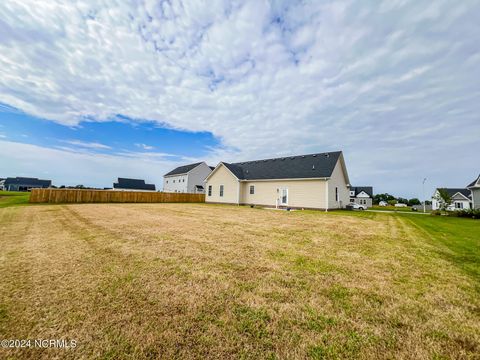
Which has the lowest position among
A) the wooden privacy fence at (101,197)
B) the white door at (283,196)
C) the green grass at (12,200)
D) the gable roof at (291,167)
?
the green grass at (12,200)

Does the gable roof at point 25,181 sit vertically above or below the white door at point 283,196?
above

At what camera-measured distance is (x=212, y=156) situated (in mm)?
35719

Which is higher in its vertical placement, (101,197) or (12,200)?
(101,197)

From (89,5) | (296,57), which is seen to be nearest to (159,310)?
(89,5)

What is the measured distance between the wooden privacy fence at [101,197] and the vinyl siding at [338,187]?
1847 centimetres

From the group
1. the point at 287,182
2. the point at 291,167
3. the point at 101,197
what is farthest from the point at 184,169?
the point at 287,182

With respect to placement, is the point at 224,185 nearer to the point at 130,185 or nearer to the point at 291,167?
the point at 291,167

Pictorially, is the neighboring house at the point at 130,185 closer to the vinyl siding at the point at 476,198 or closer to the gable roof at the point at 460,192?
the vinyl siding at the point at 476,198

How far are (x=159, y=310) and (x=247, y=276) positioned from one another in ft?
5.06

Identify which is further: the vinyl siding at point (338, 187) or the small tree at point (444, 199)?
the small tree at point (444, 199)

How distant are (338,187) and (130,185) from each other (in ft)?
161

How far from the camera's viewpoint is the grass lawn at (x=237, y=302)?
1.82 metres

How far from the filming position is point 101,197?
24.2 metres

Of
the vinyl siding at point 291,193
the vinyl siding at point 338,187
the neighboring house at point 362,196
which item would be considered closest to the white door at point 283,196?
the vinyl siding at point 291,193
